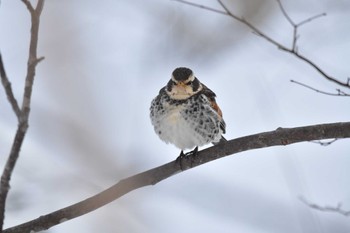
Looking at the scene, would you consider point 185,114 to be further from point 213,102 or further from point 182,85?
point 213,102

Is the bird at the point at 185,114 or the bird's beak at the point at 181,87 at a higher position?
the bird's beak at the point at 181,87

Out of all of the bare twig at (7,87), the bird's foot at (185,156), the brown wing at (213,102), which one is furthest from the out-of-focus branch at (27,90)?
the brown wing at (213,102)

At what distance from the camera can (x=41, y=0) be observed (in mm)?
2795

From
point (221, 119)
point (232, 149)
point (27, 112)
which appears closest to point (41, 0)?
point (27, 112)

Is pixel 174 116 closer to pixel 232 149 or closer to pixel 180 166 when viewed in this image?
pixel 180 166

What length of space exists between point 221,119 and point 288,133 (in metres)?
1.57

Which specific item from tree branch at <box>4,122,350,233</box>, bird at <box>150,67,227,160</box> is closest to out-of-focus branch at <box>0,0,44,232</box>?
tree branch at <box>4,122,350,233</box>

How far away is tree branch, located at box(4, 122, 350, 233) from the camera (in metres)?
3.87

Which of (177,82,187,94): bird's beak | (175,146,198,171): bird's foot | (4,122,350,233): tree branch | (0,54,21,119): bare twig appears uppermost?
(177,82,187,94): bird's beak

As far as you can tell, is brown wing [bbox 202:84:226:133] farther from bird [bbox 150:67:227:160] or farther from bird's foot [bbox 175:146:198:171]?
bird's foot [bbox 175:146:198:171]

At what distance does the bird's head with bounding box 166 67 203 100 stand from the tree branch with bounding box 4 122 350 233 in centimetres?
107

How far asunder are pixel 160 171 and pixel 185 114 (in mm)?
982

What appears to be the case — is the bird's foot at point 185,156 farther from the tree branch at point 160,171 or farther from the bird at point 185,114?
the tree branch at point 160,171

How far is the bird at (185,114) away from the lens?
5293mm
